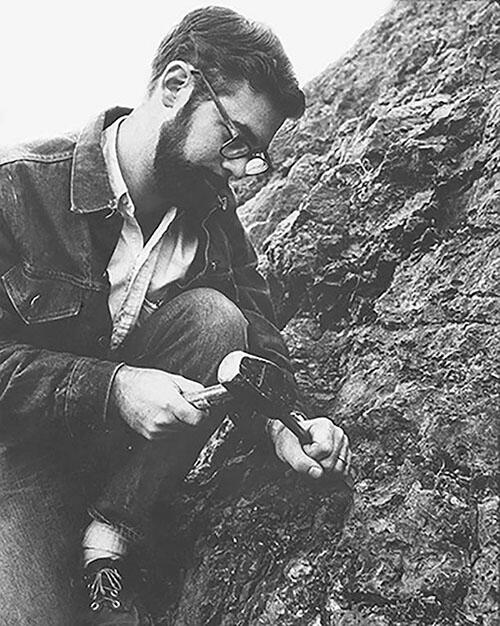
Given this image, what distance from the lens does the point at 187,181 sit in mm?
3137

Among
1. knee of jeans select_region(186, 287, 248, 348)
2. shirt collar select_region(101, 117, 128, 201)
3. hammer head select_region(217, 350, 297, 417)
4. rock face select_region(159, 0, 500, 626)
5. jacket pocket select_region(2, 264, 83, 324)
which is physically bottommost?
rock face select_region(159, 0, 500, 626)

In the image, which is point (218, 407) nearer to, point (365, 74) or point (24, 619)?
point (24, 619)

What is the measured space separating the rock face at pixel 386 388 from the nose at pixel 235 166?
46 centimetres

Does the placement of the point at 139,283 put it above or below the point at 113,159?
below

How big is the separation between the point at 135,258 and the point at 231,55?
64cm

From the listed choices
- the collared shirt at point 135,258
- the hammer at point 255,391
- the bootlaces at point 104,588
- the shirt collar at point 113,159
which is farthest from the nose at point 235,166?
the bootlaces at point 104,588

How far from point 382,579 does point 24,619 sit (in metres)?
0.94

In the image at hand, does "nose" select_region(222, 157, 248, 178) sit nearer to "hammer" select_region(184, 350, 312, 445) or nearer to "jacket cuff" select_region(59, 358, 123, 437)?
"hammer" select_region(184, 350, 312, 445)

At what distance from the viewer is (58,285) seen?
3.02 metres

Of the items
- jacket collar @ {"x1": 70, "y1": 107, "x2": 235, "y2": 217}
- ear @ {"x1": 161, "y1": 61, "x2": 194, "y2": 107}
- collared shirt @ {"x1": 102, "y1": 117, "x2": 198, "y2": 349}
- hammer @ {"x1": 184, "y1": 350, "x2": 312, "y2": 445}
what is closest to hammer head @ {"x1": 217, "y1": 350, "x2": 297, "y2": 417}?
hammer @ {"x1": 184, "y1": 350, "x2": 312, "y2": 445}

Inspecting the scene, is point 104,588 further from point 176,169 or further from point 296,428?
point 176,169

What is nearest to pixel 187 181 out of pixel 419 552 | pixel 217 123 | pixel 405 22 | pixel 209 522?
pixel 217 123

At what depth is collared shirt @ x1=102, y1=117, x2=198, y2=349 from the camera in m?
3.07

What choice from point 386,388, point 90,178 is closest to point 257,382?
point 386,388
